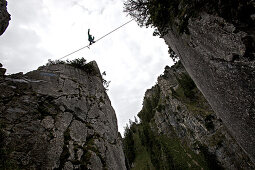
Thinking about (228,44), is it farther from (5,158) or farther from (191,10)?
(5,158)

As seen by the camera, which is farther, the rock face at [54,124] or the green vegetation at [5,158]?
the rock face at [54,124]

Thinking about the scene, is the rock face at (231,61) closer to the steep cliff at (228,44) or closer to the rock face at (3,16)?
the steep cliff at (228,44)

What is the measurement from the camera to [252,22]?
437 cm

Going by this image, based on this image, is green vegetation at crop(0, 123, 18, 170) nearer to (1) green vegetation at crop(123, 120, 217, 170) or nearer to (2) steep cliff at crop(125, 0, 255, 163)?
(2) steep cliff at crop(125, 0, 255, 163)

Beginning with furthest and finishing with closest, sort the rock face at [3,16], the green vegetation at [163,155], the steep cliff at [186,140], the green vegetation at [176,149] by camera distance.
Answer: the green vegetation at [163,155] < the green vegetation at [176,149] < the steep cliff at [186,140] < the rock face at [3,16]

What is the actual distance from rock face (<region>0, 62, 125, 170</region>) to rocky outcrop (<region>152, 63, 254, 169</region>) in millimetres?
28139

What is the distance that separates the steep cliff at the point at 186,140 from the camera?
3182 centimetres

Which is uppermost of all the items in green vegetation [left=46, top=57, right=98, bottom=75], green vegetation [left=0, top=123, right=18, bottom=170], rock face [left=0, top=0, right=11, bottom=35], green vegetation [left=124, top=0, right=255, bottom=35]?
rock face [left=0, top=0, right=11, bottom=35]

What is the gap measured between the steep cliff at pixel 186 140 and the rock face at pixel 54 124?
94.9 feet

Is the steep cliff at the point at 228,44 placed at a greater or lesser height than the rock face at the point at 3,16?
lesser

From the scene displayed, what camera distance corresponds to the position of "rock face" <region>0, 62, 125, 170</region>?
17.7ft

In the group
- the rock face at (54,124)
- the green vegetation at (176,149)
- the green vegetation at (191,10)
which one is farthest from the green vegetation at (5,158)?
the green vegetation at (176,149)

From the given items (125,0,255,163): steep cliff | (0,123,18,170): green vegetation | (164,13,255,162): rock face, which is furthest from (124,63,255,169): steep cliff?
(0,123,18,170): green vegetation

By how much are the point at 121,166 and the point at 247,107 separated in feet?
20.2
